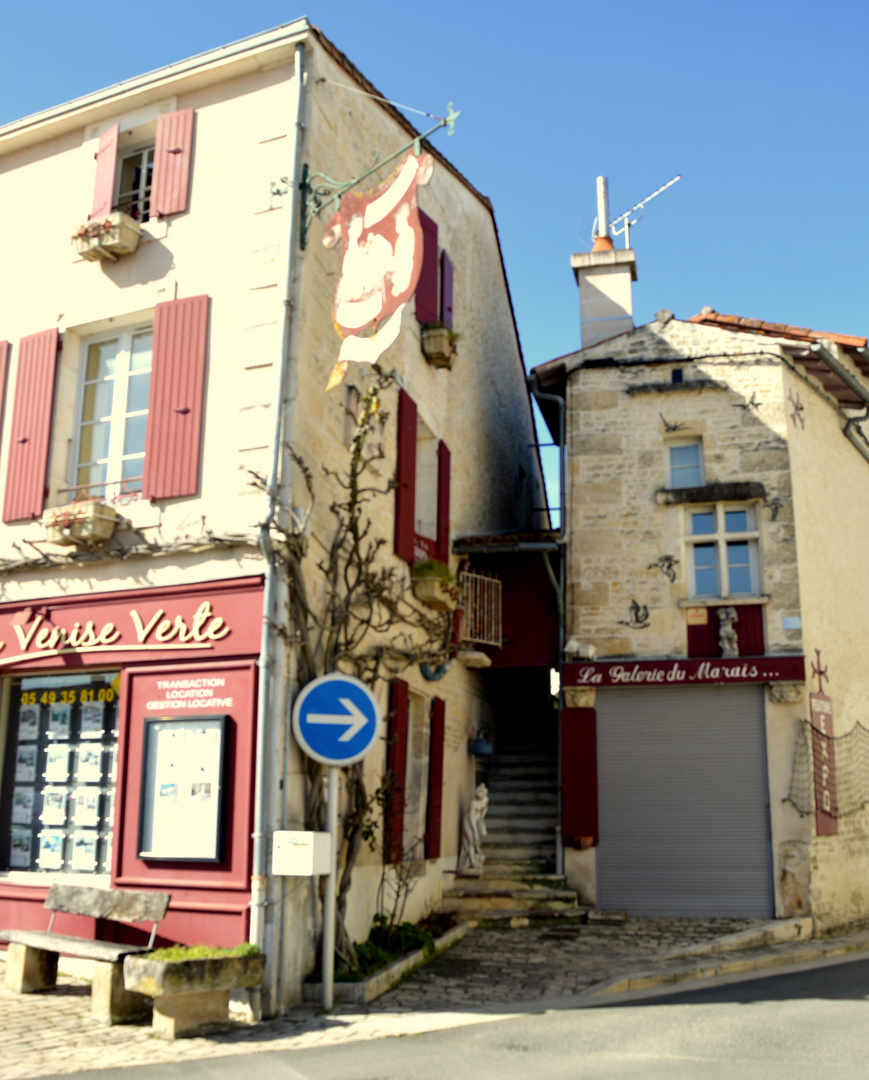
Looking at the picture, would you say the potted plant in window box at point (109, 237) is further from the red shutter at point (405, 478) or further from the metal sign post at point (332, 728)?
the metal sign post at point (332, 728)

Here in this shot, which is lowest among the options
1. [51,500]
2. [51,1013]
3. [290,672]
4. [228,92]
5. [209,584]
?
[51,1013]

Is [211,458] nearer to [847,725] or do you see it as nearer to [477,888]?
[477,888]

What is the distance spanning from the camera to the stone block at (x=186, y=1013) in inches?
238

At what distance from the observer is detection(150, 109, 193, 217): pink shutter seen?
8781 millimetres

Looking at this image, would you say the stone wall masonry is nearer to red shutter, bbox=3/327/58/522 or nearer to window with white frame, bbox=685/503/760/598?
window with white frame, bbox=685/503/760/598

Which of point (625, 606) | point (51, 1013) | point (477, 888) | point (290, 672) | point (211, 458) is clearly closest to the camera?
point (51, 1013)

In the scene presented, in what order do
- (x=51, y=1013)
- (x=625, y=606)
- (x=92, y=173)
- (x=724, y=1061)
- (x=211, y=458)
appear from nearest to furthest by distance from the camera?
(x=724, y=1061) → (x=51, y=1013) → (x=211, y=458) → (x=92, y=173) → (x=625, y=606)

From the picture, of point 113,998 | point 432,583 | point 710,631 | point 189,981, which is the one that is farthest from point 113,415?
point 710,631

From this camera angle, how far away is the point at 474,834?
460 inches

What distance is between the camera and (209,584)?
24.9ft

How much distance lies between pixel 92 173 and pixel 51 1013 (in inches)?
272

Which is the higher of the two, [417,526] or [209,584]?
[417,526]

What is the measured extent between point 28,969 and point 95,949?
97cm

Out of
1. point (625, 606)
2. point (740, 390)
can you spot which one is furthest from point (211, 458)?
point (740, 390)
